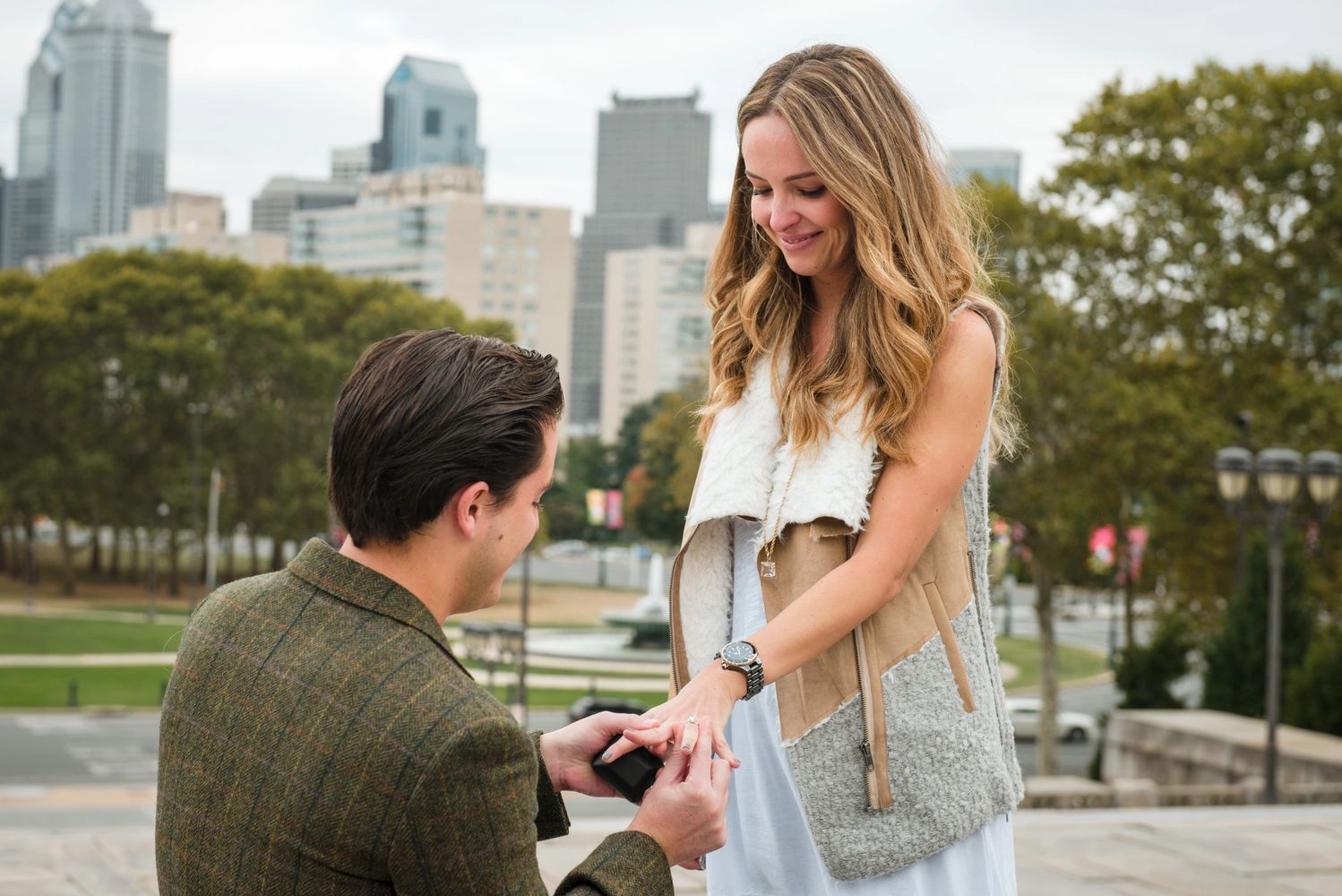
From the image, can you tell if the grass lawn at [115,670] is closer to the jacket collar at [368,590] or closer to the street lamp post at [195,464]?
the street lamp post at [195,464]

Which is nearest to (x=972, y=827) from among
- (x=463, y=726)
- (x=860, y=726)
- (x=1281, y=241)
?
(x=860, y=726)

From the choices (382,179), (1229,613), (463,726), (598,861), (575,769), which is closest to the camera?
(463,726)

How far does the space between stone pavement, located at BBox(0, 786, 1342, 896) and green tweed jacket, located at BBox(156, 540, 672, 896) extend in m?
4.04

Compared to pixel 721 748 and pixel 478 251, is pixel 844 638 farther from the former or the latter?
pixel 478 251

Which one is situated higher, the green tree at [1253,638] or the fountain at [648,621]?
the green tree at [1253,638]

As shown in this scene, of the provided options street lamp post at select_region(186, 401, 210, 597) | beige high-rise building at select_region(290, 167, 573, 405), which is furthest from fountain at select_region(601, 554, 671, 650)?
beige high-rise building at select_region(290, 167, 573, 405)

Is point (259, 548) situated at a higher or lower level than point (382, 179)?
lower

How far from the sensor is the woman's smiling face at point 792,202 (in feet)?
7.13

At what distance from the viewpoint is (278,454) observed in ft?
163

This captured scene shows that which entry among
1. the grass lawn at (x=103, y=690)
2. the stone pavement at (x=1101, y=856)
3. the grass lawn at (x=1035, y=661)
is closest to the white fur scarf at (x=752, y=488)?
the stone pavement at (x=1101, y=856)

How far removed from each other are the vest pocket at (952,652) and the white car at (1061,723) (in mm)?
29358

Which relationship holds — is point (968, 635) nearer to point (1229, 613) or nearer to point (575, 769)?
point (575, 769)

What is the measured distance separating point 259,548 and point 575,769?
346ft

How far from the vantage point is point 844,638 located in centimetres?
208
